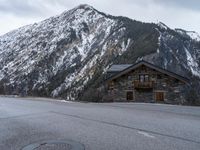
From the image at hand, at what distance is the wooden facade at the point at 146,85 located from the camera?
3572 centimetres

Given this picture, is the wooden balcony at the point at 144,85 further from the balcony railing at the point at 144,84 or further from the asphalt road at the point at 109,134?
the asphalt road at the point at 109,134

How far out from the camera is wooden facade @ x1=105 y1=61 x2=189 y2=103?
117 ft

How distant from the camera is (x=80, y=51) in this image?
13800cm

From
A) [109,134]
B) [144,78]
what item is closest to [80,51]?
[144,78]

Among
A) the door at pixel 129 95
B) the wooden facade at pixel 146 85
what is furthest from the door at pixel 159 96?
the door at pixel 129 95

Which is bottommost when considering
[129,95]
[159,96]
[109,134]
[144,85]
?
[109,134]

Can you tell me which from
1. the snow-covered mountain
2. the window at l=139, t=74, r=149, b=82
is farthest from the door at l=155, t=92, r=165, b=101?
the snow-covered mountain

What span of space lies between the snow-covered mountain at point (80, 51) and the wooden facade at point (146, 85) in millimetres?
49913

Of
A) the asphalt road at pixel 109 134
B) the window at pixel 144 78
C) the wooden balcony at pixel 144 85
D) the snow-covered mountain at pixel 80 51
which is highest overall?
the snow-covered mountain at pixel 80 51

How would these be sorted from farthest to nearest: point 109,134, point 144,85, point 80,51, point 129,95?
point 80,51, point 129,95, point 144,85, point 109,134

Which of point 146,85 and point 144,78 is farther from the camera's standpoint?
point 144,78

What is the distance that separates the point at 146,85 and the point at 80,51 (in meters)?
103

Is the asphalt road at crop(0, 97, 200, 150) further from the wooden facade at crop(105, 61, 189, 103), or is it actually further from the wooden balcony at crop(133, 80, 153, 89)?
the wooden facade at crop(105, 61, 189, 103)

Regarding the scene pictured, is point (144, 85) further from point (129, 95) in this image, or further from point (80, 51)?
point (80, 51)
